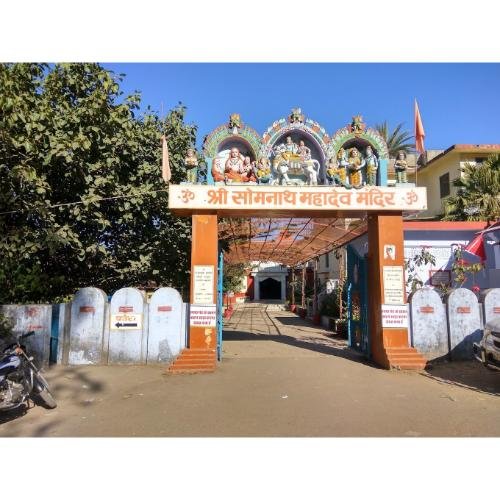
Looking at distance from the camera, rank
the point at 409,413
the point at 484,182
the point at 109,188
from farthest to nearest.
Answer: the point at 484,182 → the point at 109,188 → the point at 409,413

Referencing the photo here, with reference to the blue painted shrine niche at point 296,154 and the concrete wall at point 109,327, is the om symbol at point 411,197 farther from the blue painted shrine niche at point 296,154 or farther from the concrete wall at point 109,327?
the concrete wall at point 109,327

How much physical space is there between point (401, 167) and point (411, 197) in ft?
2.32

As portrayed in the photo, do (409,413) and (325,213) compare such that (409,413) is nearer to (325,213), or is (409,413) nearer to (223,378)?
(223,378)

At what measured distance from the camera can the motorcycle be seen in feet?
16.3

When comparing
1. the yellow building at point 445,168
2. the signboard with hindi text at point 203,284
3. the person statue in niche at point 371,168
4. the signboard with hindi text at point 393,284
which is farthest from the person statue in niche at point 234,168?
the yellow building at point 445,168

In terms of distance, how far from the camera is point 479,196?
49.4ft

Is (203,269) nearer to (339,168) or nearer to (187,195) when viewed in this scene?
(187,195)

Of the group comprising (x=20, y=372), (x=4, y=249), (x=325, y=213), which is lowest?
(x=20, y=372)

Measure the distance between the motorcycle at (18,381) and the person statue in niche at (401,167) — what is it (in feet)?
24.0

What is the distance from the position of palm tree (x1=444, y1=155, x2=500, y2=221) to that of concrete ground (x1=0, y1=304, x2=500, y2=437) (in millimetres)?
8220

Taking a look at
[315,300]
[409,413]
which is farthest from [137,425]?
[315,300]

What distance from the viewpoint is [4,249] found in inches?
333

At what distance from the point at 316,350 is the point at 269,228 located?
3455mm

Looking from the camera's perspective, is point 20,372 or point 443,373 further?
point 443,373
